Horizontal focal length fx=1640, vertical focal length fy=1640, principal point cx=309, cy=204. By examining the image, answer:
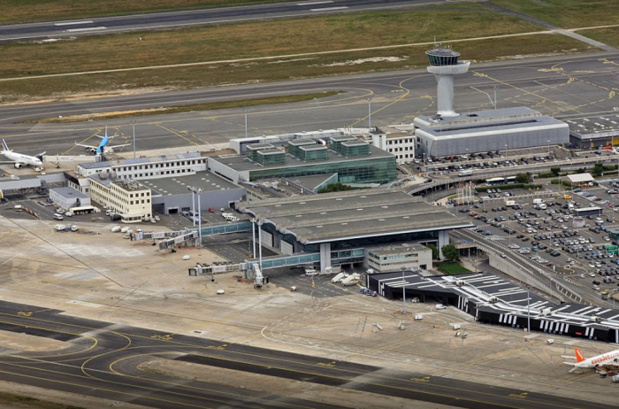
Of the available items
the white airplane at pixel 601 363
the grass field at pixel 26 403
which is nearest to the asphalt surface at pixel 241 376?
the grass field at pixel 26 403

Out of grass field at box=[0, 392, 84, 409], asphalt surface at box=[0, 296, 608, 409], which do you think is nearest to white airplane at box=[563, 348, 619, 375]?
asphalt surface at box=[0, 296, 608, 409]

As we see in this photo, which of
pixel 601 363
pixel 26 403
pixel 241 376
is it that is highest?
pixel 601 363

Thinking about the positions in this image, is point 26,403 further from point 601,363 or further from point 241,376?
point 601,363

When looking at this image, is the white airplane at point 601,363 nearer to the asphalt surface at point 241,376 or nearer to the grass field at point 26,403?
the asphalt surface at point 241,376

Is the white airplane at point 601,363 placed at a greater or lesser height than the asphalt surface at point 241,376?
greater

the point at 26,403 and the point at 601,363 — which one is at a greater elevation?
the point at 601,363

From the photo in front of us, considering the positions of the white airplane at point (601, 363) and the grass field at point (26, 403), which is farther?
the white airplane at point (601, 363)

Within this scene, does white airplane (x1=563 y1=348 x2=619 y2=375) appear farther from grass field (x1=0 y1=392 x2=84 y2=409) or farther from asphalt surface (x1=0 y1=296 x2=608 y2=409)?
grass field (x1=0 y1=392 x2=84 y2=409)

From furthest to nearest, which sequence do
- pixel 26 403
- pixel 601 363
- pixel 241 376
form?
pixel 241 376 → pixel 601 363 → pixel 26 403

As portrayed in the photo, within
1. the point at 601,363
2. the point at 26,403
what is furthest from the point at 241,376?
the point at 601,363
